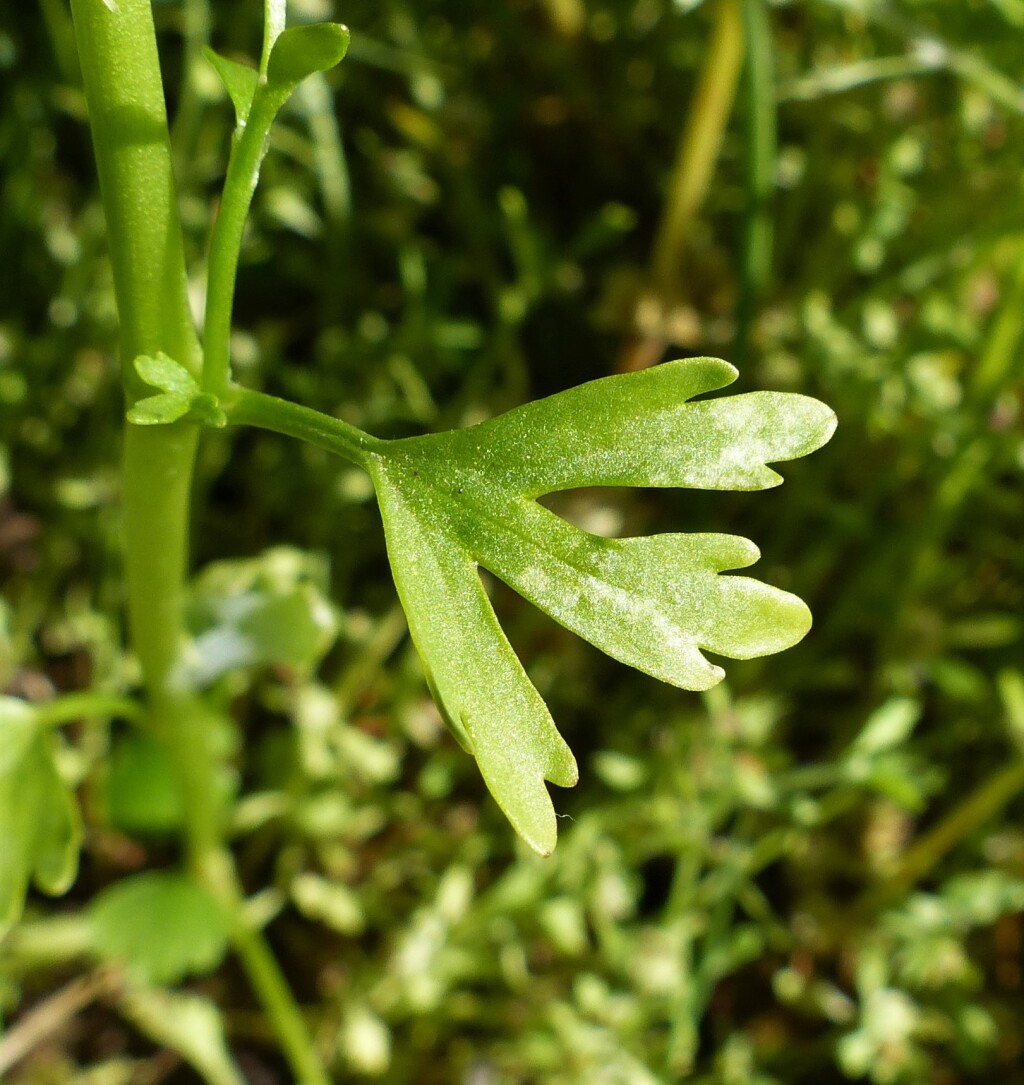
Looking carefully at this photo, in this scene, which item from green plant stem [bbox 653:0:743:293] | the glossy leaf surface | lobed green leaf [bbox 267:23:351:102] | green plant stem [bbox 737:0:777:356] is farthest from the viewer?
green plant stem [bbox 653:0:743:293]

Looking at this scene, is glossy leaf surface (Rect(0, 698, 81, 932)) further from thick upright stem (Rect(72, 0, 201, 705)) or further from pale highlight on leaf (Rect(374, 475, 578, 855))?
pale highlight on leaf (Rect(374, 475, 578, 855))

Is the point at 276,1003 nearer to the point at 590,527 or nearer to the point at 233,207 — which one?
the point at 590,527

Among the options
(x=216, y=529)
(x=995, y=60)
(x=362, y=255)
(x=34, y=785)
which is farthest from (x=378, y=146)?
(x=34, y=785)

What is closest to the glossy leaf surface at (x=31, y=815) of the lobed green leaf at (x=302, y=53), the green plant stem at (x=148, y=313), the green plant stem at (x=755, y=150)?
the green plant stem at (x=148, y=313)

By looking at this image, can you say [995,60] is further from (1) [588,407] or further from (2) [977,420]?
(1) [588,407]

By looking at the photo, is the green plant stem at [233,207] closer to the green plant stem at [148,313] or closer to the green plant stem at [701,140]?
the green plant stem at [148,313]

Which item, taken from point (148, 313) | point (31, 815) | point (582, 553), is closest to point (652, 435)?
point (582, 553)

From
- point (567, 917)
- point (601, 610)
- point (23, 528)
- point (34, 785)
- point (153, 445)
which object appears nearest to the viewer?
→ point (601, 610)

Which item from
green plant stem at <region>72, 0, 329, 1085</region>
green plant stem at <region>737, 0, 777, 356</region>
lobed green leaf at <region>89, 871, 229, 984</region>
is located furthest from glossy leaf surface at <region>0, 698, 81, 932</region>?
green plant stem at <region>737, 0, 777, 356</region>
